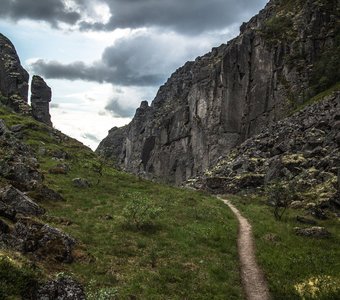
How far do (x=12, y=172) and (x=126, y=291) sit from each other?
85.6 feet

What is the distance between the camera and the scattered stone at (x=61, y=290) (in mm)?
15438

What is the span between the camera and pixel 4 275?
15062 mm

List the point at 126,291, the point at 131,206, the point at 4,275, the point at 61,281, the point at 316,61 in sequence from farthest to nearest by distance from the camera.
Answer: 1. the point at 316,61
2. the point at 131,206
3. the point at 126,291
4. the point at 61,281
5. the point at 4,275

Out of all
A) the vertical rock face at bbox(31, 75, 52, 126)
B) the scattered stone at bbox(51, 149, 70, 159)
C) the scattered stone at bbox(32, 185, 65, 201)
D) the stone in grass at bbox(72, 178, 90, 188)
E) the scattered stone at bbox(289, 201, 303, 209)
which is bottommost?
the scattered stone at bbox(32, 185, 65, 201)

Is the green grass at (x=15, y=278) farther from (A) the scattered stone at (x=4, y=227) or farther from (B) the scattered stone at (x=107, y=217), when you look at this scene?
(B) the scattered stone at (x=107, y=217)

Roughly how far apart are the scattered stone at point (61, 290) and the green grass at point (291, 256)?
982 centimetres

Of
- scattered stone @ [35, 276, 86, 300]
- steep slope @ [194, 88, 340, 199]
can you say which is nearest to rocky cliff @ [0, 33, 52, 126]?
steep slope @ [194, 88, 340, 199]

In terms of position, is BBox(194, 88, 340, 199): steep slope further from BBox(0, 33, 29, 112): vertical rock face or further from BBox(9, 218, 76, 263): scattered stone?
BBox(0, 33, 29, 112): vertical rock face

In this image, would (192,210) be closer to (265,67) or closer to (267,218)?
(267,218)

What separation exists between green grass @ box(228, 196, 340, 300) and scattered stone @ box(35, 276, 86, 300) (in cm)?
982

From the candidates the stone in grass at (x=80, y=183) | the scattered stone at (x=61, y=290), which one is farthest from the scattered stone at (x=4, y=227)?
the stone in grass at (x=80, y=183)

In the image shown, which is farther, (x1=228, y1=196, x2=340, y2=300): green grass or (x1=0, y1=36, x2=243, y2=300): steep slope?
(x1=228, y1=196, x2=340, y2=300): green grass

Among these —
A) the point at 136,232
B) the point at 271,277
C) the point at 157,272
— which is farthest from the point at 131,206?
the point at 271,277

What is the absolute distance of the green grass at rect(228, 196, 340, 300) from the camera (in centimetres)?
2206
